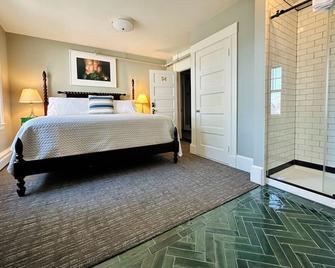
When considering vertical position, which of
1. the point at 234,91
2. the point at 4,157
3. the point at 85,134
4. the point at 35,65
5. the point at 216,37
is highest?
the point at 216,37

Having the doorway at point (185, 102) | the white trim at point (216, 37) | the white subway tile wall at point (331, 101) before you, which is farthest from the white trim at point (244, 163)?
the doorway at point (185, 102)

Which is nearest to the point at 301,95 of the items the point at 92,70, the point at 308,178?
the point at 308,178

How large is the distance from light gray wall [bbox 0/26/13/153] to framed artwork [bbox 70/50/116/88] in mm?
1198

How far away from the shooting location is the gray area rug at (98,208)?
121 centimetres

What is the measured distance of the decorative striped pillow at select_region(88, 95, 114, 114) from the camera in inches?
156

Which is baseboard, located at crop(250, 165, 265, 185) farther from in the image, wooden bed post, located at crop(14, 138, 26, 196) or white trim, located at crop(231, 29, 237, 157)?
wooden bed post, located at crop(14, 138, 26, 196)

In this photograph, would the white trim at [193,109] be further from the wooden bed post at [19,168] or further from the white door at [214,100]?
the wooden bed post at [19,168]

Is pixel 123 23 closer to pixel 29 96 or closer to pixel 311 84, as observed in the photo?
pixel 29 96

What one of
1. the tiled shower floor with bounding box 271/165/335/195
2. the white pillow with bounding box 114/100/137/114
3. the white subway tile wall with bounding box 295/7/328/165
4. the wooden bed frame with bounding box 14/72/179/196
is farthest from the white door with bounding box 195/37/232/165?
the white pillow with bounding box 114/100/137/114

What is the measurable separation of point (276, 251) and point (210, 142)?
2302 mm

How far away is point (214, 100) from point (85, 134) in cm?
219

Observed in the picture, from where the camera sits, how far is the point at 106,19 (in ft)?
10.5

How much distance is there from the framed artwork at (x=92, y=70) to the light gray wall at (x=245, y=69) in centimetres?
311

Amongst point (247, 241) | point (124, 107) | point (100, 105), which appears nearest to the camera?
point (247, 241)
